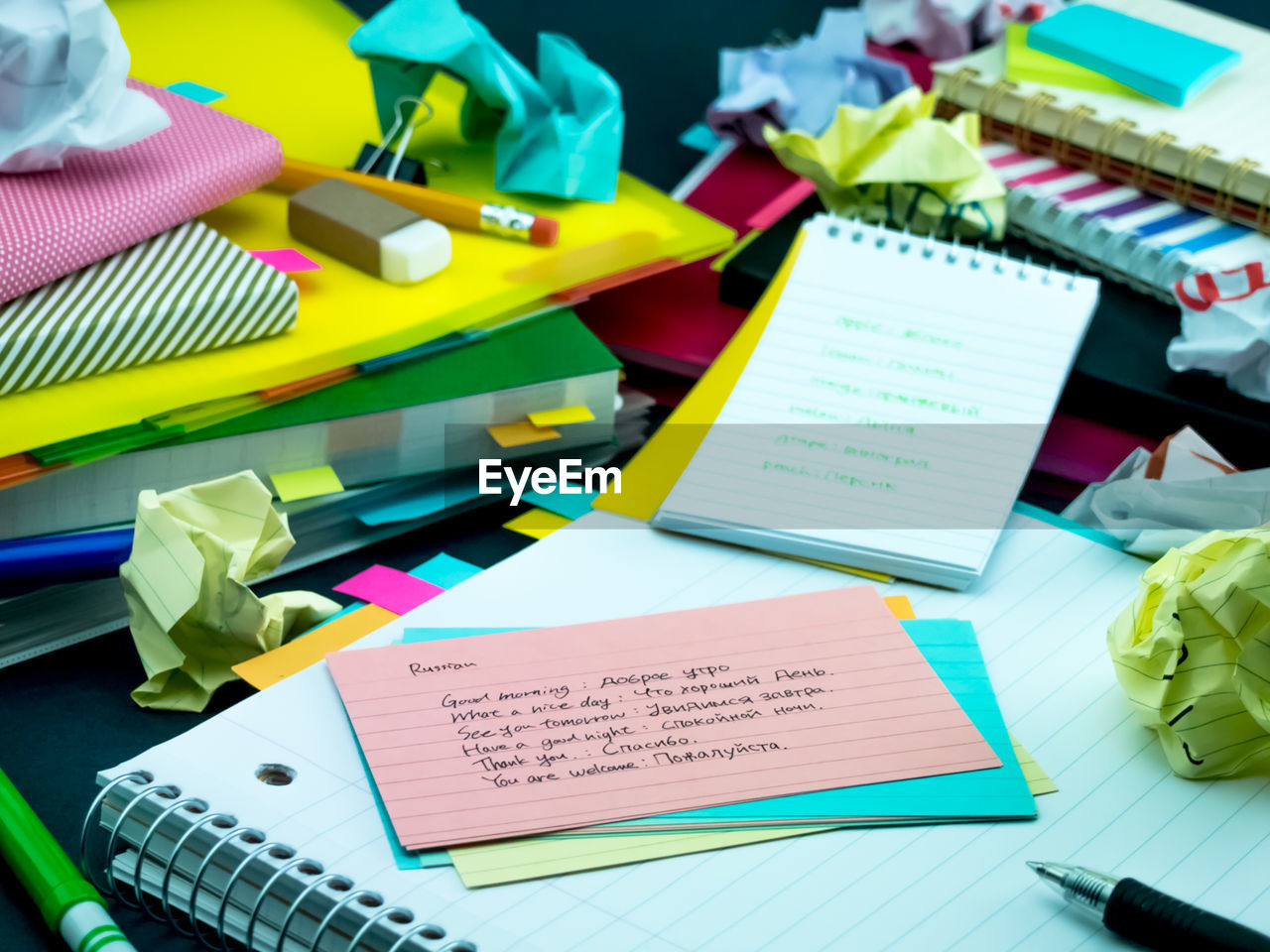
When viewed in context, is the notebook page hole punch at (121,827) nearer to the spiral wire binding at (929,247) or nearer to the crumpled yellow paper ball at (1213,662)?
the crumpled yellow paper ball at (1213,662)

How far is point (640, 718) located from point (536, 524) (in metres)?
0.19

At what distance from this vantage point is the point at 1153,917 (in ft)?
1.51

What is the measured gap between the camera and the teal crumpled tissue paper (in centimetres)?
86

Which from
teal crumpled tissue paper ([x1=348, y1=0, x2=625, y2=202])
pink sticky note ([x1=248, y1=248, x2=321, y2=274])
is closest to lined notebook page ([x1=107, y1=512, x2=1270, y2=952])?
pink sticky note ([x1=248, y1=248, x2=321, y2=274])

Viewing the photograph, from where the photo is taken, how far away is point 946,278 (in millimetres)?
802

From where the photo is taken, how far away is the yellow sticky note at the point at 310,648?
1.87 ft

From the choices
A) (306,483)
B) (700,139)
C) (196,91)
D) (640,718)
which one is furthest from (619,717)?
(700,139)

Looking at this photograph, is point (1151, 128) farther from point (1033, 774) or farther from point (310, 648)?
point (310, 648)

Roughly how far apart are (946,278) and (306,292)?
1.28 ft

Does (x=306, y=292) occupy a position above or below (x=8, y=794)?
above

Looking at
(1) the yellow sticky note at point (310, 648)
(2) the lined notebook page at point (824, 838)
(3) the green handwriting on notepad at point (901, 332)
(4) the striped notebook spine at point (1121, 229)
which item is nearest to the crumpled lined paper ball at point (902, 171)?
(4) the striped notebook spine at point (1121, 229)

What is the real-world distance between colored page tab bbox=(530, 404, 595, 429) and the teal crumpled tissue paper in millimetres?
178

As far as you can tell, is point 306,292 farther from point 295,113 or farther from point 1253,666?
point 1253,666

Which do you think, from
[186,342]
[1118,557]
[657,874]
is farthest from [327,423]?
[1118,557]
